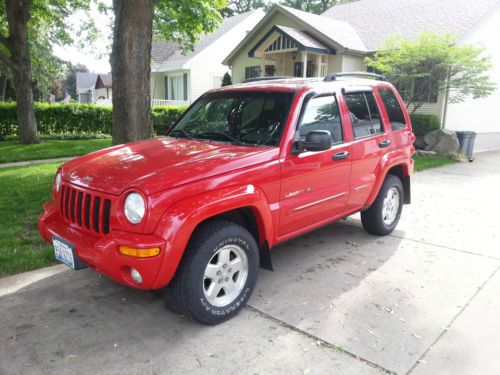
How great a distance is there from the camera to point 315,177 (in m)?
3.98

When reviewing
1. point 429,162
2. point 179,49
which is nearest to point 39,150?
point 429,162

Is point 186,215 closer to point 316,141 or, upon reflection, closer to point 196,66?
point 316,141

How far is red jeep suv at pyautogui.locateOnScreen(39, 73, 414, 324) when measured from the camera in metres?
2.90

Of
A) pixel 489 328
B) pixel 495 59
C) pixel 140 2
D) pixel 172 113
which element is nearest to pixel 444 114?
pixel 495 59

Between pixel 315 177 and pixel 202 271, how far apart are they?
1512mm

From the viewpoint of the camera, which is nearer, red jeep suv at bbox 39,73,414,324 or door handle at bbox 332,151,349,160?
red jeep suv at bbox 39,73,414,324

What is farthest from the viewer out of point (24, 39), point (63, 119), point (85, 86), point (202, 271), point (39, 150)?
point (85, 86)

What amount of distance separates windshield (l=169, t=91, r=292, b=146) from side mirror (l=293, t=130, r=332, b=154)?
23 cm

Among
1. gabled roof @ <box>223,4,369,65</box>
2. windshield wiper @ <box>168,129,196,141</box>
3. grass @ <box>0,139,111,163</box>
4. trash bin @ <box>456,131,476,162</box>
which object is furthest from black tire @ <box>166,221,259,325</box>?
gabled roof @ <box>223,4,369,65</box>

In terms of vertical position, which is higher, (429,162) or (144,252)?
(144,252)

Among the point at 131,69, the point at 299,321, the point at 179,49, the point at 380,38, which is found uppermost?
the point at 179,49

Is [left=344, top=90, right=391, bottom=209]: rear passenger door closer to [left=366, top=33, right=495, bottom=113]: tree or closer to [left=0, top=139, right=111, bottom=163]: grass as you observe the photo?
[left=0, top=139, right=111, bottom=163]: grass

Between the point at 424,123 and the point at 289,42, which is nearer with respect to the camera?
the point at 424,123

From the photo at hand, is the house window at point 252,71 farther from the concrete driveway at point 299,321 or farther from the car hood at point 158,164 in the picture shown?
the car hood at point 158,164
